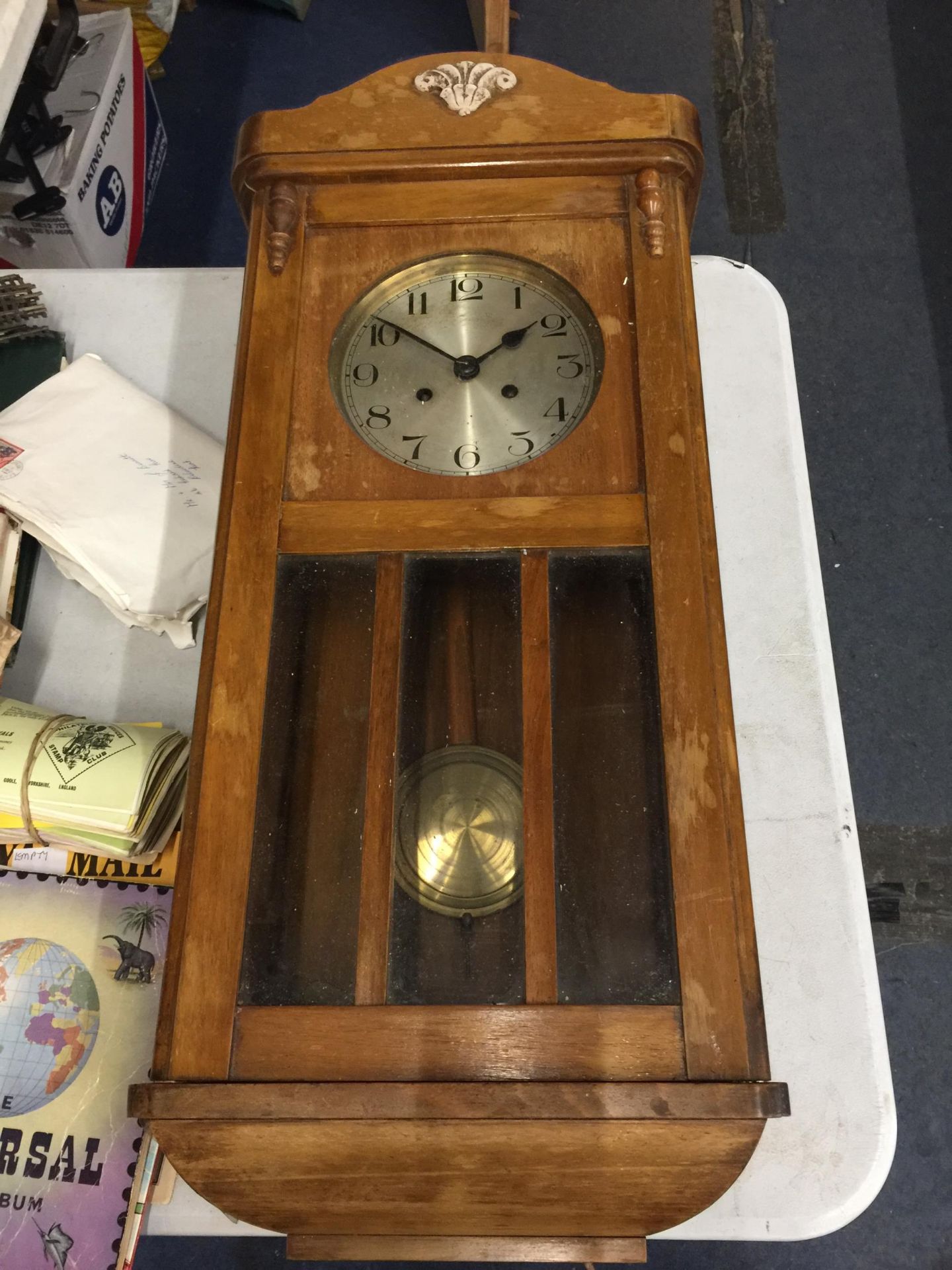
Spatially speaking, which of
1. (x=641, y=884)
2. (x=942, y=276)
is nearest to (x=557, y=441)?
(x=641, y=884)

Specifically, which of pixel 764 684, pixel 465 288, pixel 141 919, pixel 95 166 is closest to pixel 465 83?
pixel 465 288

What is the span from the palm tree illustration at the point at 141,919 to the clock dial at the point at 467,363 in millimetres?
524

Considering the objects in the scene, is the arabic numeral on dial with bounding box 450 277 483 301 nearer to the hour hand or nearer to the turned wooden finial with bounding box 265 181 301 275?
the hour hand

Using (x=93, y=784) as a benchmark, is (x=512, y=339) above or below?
above

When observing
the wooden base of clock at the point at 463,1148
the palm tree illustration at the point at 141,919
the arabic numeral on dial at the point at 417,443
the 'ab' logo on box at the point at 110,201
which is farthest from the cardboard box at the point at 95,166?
the wooden base of clock at the point at 463,1148

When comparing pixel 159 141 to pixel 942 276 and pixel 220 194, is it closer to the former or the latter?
pixel 220 194

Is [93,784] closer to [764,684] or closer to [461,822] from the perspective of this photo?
[461,822]

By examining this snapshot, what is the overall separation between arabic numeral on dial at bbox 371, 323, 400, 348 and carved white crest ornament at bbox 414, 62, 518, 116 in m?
0.23

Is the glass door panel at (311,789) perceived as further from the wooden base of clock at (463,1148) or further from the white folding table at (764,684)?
the white folding table at (764,684)

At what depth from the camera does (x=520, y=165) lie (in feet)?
3.37

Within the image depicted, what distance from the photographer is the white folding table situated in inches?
39.4

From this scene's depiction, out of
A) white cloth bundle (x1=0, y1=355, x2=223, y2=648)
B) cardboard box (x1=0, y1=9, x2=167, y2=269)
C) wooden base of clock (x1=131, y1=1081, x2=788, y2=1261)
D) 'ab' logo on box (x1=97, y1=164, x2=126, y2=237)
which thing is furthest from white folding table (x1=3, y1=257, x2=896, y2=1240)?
'ab' logo on box (x1=97, y1=164, x2=126, y2=237)

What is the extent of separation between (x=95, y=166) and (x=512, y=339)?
4.45ft

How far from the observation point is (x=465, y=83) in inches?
41.3
